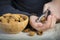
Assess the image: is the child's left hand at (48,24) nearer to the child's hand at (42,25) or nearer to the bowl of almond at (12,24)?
the child's hand at (42,25)

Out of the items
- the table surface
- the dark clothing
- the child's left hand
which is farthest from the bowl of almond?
the dark clothing

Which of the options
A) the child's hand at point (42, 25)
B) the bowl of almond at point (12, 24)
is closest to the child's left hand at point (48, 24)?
the child's hand at point (42, 25)

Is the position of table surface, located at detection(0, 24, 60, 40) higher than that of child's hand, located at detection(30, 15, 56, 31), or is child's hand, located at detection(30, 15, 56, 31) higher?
child's hand, located at detection(30, 15, 56, 31)

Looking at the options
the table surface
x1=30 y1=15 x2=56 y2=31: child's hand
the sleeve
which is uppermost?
the sleeve

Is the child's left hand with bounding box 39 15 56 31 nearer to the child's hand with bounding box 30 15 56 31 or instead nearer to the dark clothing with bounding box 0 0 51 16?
the child's hand with bounding box 30 15 56 31

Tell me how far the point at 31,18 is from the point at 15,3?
12.6 inches

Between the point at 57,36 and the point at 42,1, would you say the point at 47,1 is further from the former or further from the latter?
the point at 57,36

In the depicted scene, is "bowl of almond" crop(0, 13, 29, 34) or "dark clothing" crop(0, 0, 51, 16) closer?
"bowl of almond" crop(0, 13, 29, 34)

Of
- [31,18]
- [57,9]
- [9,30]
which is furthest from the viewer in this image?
[57,9]

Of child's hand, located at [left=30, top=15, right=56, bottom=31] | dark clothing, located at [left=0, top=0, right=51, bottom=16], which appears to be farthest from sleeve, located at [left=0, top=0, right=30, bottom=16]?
child's hand, located at [left=30, top=15, right=56, bottom=31]

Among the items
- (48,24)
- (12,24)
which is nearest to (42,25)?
(48,24)

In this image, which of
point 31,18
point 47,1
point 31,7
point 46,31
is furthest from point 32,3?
point 46,31

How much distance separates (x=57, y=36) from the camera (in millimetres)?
920

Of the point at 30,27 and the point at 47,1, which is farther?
the point at 47,1
